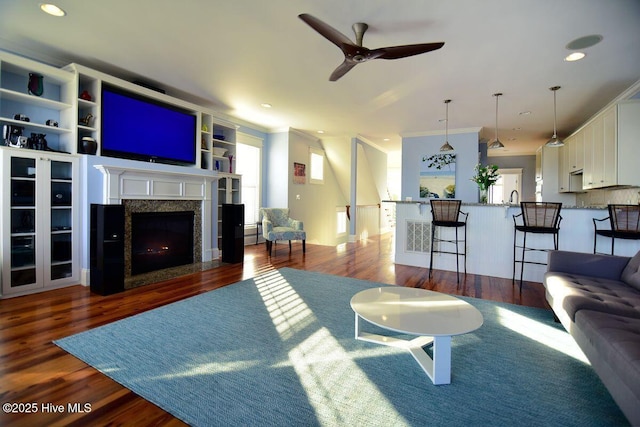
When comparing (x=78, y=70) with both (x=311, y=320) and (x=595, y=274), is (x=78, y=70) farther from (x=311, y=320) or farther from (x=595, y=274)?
(x=595, y=274)

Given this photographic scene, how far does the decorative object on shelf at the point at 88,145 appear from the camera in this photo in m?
3.69

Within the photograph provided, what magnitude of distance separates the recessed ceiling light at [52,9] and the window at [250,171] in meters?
3.72

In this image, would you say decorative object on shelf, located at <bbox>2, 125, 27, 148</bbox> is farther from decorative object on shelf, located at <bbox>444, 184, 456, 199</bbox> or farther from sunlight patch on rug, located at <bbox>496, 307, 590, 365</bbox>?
decorative object on shelf, located at <bbox>444, 184, 456, 199</bbox>

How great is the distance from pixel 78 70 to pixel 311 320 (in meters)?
3.92

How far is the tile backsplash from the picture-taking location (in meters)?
4.61

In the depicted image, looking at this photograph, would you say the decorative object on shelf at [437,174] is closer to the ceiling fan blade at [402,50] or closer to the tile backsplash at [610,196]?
the tile backsplash at [610,196]

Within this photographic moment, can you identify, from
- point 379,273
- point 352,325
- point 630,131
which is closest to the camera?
point 352,325

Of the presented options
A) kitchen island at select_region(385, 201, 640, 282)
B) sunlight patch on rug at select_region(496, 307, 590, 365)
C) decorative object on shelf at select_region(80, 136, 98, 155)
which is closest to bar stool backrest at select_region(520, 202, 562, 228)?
kitchen island at select_region(385, 201, 640, 282)

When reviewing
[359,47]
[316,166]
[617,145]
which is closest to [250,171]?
[316,166]

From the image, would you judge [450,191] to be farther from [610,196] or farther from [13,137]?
[13,137]

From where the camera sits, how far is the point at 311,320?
274 centimetres

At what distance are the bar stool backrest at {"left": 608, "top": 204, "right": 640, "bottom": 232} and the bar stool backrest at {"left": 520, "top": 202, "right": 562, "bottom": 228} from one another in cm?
51

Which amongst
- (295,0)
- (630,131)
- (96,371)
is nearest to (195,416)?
(96,371)

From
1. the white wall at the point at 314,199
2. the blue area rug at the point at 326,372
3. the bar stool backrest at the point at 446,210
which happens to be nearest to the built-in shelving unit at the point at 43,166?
the blue area rug at the point at 326,372
